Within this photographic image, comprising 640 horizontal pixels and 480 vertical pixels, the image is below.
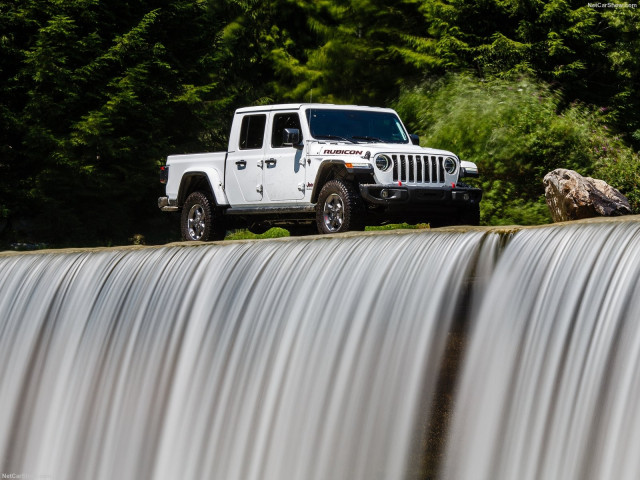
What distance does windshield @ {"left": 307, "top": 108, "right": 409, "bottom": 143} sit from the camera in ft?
49.5

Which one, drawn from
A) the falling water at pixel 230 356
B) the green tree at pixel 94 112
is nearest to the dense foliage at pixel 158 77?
the green tree at pixel 94 112

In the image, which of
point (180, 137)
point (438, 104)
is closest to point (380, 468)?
point (438, 104)

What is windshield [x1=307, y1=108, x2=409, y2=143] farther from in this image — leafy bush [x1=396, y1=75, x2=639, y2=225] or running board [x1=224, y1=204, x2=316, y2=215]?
leafy bush [x1=396, y1=75, x2=639, y2=225]

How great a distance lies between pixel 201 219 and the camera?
16.4 meters

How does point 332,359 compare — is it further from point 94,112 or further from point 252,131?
point 94,112

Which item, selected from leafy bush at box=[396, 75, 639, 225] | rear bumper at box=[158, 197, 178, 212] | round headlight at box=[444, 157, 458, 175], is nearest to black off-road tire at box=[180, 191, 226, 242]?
rear bumper at box=[158, 197, 178, 212]

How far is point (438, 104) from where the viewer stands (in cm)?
2169

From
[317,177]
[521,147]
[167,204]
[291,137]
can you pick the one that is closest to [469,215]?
[317,177]

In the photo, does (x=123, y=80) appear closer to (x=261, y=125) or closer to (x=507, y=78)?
(x=507, y=78)

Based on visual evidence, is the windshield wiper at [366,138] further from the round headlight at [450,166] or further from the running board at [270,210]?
the running board at [270,210]

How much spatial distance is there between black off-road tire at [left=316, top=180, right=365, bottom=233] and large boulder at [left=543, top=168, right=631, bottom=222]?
239cm

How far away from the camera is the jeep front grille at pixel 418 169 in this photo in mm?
14133

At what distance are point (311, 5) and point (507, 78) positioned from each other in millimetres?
12657

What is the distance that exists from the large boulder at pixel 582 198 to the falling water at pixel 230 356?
3.81 m
